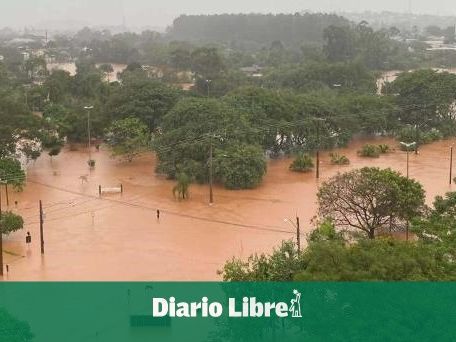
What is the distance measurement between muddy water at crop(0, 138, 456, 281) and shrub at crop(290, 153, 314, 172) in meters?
0.42

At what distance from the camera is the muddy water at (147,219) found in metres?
17.0

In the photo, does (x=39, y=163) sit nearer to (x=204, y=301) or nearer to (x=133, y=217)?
(x=133, y=217)

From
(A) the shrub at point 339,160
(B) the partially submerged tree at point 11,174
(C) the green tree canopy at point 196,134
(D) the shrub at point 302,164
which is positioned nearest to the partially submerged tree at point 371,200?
(C) the green tree canopy at point 196,134

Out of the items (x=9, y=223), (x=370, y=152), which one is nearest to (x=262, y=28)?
(x=370, y=152)

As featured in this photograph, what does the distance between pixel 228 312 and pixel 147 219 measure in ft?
30.4

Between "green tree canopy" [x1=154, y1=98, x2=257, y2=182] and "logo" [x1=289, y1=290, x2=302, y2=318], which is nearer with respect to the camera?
"logo" [x1=289, y1=290, x2=302, y2=318]

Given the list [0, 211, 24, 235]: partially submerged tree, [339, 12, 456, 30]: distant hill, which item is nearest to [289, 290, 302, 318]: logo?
[0, 211, 24, 235]: partially submerged tree

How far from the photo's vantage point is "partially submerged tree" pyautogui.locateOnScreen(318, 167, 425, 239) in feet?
57.8

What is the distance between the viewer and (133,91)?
31.2 meters

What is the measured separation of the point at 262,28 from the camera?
9662 cm

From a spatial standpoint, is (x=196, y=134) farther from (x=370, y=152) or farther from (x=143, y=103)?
(x=370, y=152)

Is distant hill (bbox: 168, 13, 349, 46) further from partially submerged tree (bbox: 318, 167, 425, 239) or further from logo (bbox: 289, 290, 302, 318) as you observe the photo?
logo (bbox: 289, 290, 302, 318)

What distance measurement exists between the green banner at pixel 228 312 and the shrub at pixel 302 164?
12.1 m

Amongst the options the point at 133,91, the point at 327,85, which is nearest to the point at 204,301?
the point at 133,91
